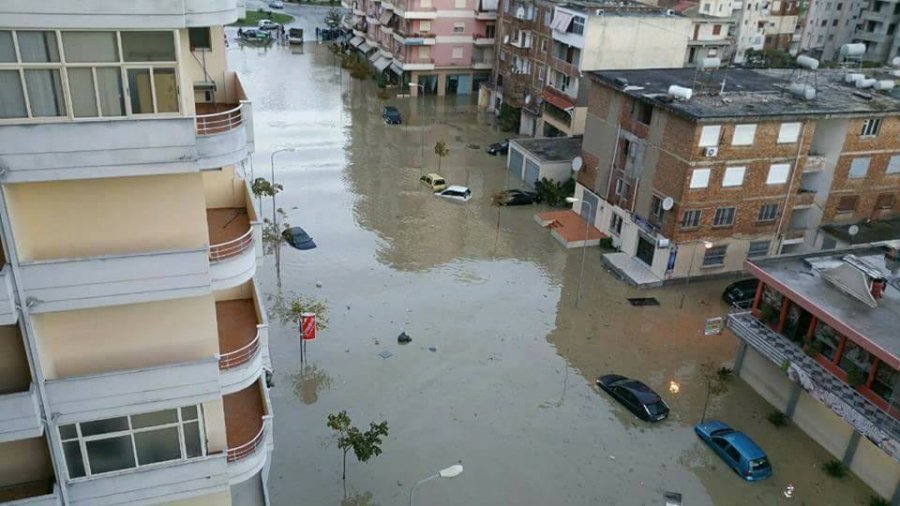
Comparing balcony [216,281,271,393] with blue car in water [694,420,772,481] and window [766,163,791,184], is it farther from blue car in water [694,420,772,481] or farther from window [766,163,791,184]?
window [766,163,791,184]

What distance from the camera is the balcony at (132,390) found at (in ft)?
36.2

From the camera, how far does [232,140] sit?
10547 mm

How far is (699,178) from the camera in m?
34.7

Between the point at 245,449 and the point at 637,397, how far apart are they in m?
17.6

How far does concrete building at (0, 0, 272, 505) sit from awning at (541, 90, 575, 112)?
138 ft

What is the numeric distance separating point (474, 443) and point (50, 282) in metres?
17.3

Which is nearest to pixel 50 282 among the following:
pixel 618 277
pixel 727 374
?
pixel 727 374

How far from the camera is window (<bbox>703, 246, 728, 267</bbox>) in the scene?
37.2 meters

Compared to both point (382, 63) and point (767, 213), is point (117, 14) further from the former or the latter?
point (382, 63)

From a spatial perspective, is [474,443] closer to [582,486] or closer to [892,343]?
[582,486]

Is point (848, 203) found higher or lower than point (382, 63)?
lower

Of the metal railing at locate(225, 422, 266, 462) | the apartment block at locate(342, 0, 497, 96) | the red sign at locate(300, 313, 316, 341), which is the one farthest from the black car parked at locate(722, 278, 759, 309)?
the apartment block at locate(342, 0, 497, 96)

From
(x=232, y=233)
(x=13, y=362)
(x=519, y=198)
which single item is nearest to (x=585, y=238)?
(x=519, y=198)

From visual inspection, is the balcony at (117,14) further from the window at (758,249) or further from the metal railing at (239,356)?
the window at (758,249)
